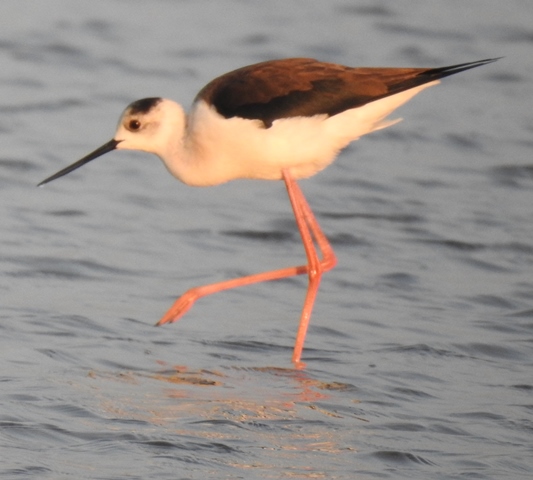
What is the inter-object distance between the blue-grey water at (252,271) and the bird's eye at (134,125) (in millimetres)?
790

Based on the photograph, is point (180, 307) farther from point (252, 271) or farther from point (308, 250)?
point (252, 271)

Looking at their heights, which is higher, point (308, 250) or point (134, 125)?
point (134, 125)

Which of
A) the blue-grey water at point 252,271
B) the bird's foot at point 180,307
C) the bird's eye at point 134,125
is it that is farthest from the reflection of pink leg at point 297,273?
the bird's eye at point 134,125

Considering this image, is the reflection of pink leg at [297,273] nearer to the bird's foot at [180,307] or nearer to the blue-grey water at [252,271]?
the bird's foot at [180,307]

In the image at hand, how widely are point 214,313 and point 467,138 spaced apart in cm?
376

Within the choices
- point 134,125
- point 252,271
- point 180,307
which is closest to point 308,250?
point 252,271

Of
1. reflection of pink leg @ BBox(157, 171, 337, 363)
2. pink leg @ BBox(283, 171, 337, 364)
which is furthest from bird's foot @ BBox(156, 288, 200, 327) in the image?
pink leg @ BBox(283, 171, 337, 364)

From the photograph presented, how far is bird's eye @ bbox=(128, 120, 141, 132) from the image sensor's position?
21.9 feet

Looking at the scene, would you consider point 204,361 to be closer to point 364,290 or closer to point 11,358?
point 11,358

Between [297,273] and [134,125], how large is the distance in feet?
3.58

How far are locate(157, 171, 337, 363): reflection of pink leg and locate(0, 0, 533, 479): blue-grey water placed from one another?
11 cm

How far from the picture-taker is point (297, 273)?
22.9 feet

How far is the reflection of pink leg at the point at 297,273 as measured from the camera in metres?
6.39

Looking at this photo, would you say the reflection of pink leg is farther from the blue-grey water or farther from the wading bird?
the blue-grey water
